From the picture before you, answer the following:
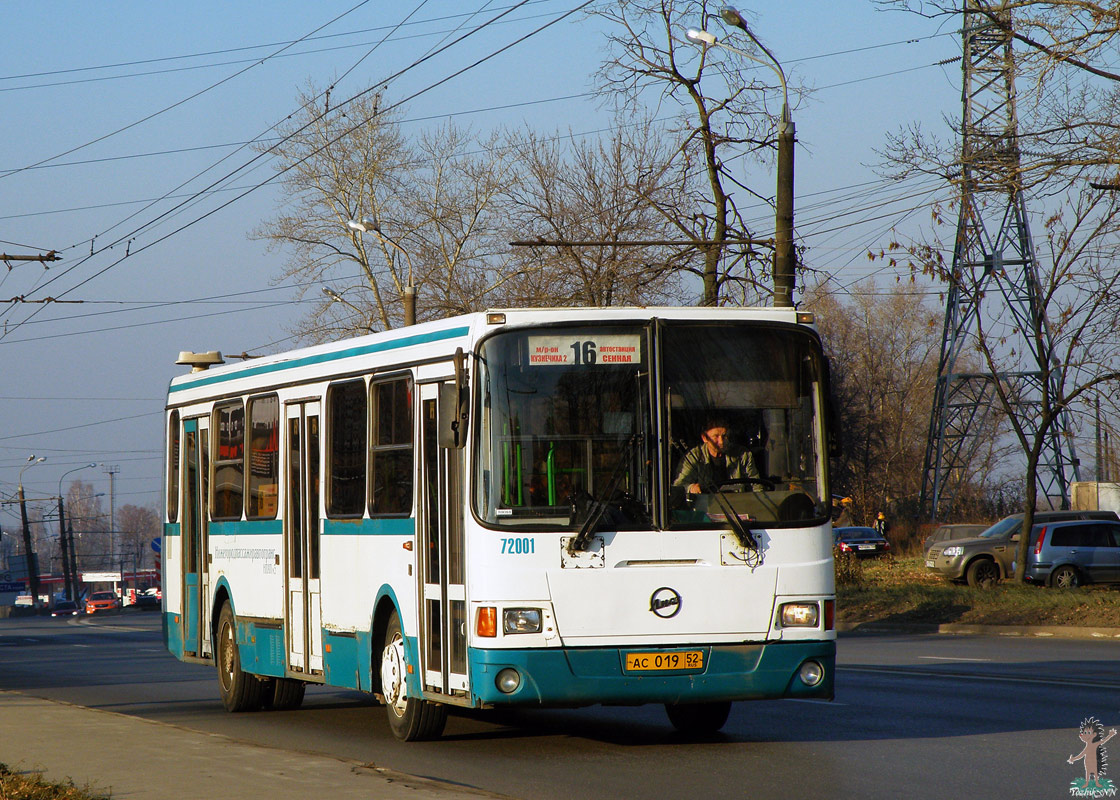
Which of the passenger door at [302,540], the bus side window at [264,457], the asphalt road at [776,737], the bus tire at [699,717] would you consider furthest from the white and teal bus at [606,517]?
the bus side window at [264,457]

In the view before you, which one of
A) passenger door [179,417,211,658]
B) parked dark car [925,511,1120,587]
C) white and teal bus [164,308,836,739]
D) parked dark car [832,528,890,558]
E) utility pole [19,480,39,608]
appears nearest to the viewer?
white and teal bus [164,308,836,739]

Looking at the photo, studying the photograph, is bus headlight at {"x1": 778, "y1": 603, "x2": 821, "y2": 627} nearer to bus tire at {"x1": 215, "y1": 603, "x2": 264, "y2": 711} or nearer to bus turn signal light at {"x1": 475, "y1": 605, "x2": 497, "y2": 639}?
bus turn signal light at {"x1": 475, "y1": 605, "x2": 497, "y2": 639}

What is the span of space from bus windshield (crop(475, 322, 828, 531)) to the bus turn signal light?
541 mm

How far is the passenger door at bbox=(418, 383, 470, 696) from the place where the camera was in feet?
32.6

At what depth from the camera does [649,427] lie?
971 centimetres

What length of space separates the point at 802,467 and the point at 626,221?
28.8 meters

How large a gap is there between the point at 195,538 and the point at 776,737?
22.7 feet

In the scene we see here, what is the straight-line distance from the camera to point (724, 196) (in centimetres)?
3180

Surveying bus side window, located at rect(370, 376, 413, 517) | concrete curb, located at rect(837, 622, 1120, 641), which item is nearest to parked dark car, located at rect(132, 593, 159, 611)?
concrete curb, located at rect(837, 622, 1120, 641)

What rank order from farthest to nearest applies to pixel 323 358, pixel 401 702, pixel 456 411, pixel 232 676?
pixel 232 676 → pixel 323 358 → pixel 401 702 → pixel 456 411

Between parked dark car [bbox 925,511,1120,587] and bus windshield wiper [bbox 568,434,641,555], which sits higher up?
bus windshield wiper [bbox 568,434,641,555]

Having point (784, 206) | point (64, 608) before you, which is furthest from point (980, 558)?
point (64, 608)

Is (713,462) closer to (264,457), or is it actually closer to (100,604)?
(264,457)

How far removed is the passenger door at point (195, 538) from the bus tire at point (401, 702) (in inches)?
179
